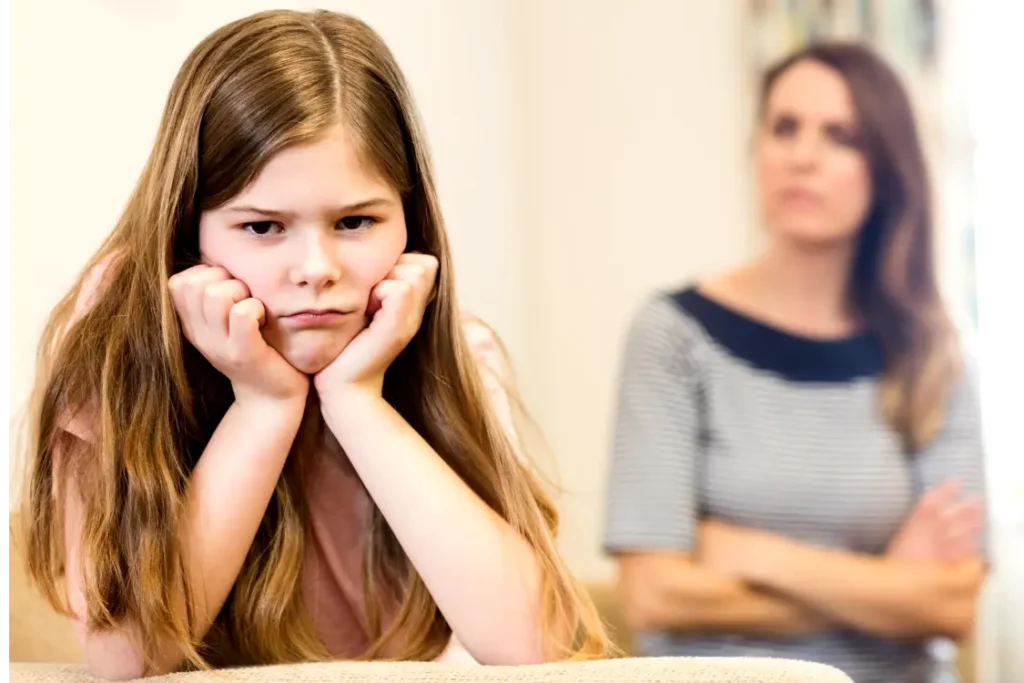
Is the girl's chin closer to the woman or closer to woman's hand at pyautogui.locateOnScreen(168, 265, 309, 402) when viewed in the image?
woman's hand at pyautogui.locateOnScreen(168, 265, 309, 402)

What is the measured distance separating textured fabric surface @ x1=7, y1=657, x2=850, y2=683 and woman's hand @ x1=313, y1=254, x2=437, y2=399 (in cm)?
24

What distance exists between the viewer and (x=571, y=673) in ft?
2.56

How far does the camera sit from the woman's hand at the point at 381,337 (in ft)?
3.15

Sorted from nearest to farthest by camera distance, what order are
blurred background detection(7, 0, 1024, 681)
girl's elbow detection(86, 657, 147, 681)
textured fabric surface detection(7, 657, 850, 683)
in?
textured fabric surface detection(7, 657, 850, 683), girl's elbow detection(86, 657, 147, 681), blurred background detection(7, 0, 1024, 681)

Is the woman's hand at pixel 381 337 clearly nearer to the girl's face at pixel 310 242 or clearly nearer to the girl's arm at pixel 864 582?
the girl's face at pixel 310 242

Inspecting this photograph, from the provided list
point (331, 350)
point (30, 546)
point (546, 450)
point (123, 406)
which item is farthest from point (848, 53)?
point (30, 546)

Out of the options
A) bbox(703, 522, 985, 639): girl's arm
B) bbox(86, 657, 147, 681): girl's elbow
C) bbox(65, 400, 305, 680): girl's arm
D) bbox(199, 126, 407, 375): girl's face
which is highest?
bbox(199, 126, 407, 375): girl's face

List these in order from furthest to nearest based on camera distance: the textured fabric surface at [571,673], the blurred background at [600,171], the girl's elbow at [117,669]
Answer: the blurred background at [600,171] → the girl's elbow at [117,669] → the textured fabric surface at [571,673]

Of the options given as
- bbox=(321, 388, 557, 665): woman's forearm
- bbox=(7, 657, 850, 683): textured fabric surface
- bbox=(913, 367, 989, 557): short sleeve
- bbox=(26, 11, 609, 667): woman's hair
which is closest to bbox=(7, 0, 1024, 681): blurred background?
bbox=(913, 367, 989, 557): short sleeve

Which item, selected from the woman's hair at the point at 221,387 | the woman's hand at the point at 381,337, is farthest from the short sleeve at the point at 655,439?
the woman's hand at the point at 381,337

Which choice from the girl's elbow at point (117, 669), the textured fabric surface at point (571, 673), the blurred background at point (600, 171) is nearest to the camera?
the textured fabric surface at point (571, 673)

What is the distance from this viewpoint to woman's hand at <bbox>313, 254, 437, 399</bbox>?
3.15 feet

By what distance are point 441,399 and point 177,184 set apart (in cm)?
28

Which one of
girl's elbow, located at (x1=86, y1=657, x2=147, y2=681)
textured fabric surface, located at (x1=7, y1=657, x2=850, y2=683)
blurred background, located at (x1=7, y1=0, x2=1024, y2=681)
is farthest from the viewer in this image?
blurred background, located at (x1=7, y1=0, x2=1024, y2=681)
